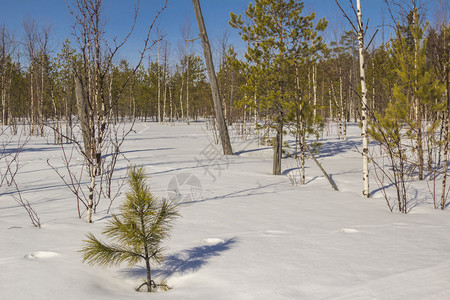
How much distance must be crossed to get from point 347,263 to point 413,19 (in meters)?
6.14

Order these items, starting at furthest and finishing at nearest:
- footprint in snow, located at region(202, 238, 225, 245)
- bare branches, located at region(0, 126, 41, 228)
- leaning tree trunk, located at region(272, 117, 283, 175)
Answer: leaning tree trunk, located at region(272, 117, 283, 175) < bare branches, located at region(0, 126, 41, 228) < footprint in snow, located at region(202, 238, 225, 245)

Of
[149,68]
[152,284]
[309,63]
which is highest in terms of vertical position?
[149,68]

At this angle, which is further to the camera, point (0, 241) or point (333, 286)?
point (0, 241)

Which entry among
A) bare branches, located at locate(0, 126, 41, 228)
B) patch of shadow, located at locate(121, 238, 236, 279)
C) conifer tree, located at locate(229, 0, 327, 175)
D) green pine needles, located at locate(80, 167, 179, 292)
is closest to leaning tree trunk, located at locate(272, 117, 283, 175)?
conifer tree, located at locate(229, 0, 327, 175)

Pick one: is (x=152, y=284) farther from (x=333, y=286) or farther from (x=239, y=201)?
(x=239, y=201)

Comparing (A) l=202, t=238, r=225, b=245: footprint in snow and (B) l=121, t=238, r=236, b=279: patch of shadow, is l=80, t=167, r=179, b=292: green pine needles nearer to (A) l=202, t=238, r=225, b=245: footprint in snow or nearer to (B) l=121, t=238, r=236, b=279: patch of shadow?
(B) l=121, t=238, r=236, b=279: patch of shadow

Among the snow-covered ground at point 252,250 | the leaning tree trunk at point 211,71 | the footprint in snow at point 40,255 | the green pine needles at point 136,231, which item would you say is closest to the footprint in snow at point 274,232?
the snow-covered ground at point 252,250

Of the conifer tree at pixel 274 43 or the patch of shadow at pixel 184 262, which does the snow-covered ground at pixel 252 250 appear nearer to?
the patch of shadow at pixel 184 262

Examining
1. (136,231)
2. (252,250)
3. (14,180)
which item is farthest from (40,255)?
(14,180)

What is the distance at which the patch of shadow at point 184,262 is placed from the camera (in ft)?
6.73

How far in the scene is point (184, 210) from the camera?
3.63 m

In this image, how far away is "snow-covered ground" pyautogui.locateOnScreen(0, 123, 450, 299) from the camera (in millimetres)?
1775

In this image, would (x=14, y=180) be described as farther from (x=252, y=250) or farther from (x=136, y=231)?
(x=252, y=250)

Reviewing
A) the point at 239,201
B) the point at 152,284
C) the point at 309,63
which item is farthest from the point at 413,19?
the point at 152,284
